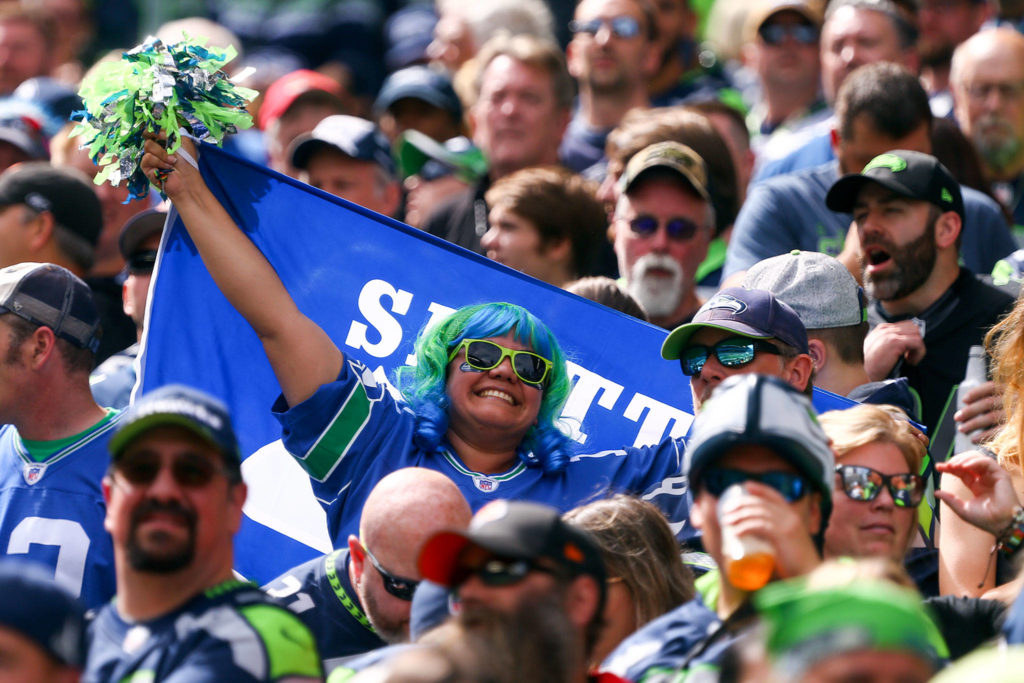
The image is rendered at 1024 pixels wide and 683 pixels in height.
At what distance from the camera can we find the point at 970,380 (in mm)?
5484

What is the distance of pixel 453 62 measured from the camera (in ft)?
34.7

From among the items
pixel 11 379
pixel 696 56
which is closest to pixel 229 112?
pixel 11 379

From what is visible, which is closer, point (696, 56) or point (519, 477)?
point (519, 477)

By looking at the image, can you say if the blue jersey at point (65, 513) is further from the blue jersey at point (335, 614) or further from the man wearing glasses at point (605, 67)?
the man wearing glasses at point (605, 67)

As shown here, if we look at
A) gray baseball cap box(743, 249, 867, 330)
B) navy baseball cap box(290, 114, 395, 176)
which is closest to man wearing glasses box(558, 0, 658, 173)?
navy baseball cap box(290, 114, 395, 176)

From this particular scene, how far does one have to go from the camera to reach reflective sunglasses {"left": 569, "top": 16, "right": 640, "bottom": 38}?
8.88m

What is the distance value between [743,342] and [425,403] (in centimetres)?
118

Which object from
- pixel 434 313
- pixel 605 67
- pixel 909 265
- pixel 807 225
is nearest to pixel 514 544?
pixel 434 313

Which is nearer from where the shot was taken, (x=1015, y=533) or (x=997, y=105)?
(x=1015, y=533)

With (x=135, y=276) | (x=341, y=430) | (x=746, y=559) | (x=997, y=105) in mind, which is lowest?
(x=746, y=559)

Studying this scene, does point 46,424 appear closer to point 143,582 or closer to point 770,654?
point 143,582

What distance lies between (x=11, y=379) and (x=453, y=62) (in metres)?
5.84

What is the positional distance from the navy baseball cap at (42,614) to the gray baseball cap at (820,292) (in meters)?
2.92

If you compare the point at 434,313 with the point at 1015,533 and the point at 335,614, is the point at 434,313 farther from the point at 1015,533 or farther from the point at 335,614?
the point at 1015,533
